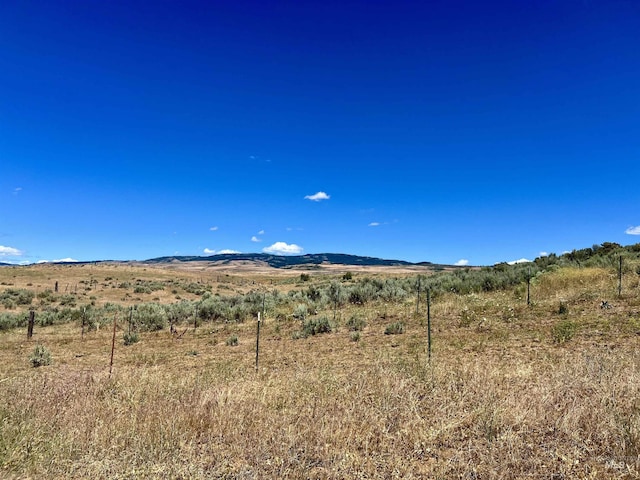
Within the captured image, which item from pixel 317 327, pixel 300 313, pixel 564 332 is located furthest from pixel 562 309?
pixel 300 313

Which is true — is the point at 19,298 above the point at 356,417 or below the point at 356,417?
below

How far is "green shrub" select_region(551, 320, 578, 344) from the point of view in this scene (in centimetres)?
1107

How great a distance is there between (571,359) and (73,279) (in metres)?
64.4

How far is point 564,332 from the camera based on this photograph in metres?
11.5

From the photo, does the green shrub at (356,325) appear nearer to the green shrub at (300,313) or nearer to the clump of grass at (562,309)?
the green shrub at (300,313)

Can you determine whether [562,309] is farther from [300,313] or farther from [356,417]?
[356,417]

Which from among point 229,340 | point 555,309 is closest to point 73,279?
point 229,340

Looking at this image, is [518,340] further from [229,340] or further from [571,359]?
[229,340]

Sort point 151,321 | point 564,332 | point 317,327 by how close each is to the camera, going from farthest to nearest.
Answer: point 151,321 < point 317,327 < point 564,332

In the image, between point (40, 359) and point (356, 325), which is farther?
point (356, 325)

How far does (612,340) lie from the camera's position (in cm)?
1063

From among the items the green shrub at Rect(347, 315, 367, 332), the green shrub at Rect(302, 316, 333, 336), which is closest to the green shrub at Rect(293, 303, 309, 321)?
the green shrub at Rect(302, 316, 333, 336)

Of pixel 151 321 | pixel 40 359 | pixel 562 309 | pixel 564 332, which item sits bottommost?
pixel 40 359

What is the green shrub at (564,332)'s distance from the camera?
1107 centimetres
